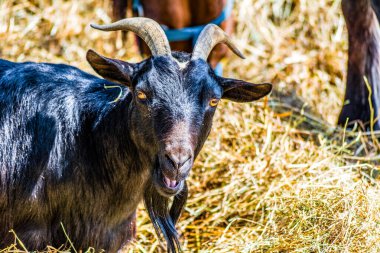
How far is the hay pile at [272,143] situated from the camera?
217 inches

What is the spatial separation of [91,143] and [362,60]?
3064mm

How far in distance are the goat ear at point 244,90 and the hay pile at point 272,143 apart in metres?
0.98

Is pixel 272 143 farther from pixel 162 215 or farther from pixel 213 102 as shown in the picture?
pixel 213 102

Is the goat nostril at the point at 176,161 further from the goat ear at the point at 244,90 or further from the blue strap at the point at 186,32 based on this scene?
the blue strap at the point at 186,32

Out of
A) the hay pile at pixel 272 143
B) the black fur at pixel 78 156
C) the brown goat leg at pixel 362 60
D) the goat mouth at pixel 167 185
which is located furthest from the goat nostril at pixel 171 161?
the brown goat leg at pixel 362 60

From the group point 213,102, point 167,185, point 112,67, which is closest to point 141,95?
point 112,67

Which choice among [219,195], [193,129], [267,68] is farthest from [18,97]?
[267,68]

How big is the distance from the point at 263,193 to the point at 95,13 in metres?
4.45

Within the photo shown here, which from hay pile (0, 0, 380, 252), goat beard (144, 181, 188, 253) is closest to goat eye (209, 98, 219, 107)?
goat beard (144, 181, 188, 253)

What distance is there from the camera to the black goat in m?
4.83

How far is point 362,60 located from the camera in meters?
7.16

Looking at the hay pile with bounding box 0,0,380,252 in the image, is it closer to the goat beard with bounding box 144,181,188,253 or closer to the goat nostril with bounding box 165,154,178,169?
the goat beard with bounding box 144,181,188,253

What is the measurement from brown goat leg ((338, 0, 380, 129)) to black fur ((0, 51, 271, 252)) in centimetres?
222

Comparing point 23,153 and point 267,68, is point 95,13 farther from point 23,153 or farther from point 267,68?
point 23,153
